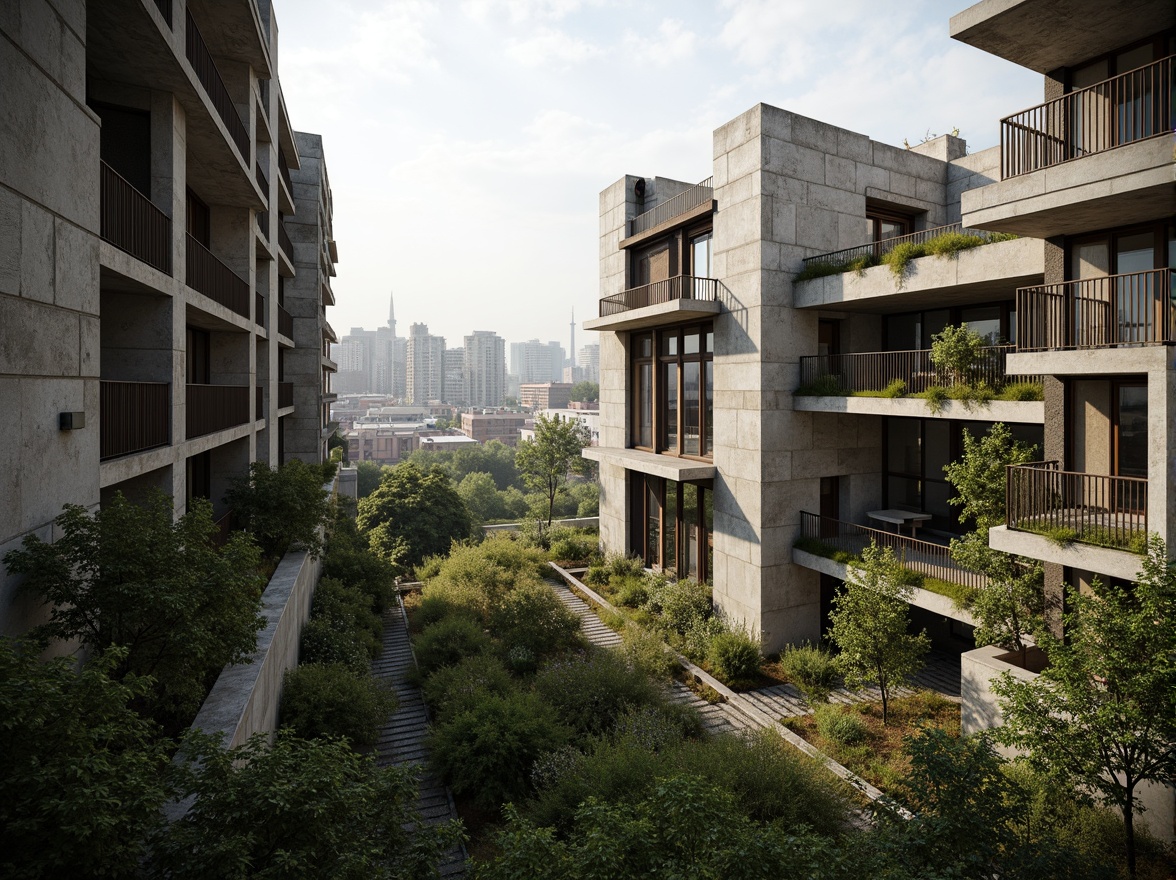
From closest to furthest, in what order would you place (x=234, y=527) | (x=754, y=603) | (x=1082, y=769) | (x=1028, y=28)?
1. (x=1082, y=769)
2. (x=1028, y=28)
3. (x=234, y=527)
4. (x=754, y=603)

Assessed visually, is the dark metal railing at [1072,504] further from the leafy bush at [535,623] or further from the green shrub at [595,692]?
the leafy bush at [535,623]

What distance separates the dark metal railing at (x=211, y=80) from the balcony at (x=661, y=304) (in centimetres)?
1211

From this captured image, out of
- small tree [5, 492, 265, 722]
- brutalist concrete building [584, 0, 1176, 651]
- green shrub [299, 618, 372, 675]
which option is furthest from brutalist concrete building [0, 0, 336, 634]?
brutalist concrete building [584, 0, 1176, 651]

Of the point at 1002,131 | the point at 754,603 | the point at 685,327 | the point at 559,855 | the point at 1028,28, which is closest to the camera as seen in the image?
the point at 559,855

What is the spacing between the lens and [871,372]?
18.0 meters

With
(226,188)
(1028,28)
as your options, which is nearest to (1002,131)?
(1028,28)

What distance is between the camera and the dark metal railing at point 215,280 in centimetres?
1342

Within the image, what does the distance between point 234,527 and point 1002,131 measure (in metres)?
18.9

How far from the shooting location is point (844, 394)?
56.6 feet

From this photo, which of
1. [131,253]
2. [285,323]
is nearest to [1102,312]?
[131,253]

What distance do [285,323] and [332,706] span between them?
1821cm

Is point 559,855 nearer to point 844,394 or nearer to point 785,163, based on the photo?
point 844,394

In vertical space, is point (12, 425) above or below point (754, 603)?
above

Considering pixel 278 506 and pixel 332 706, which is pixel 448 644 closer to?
pixel 332 706
